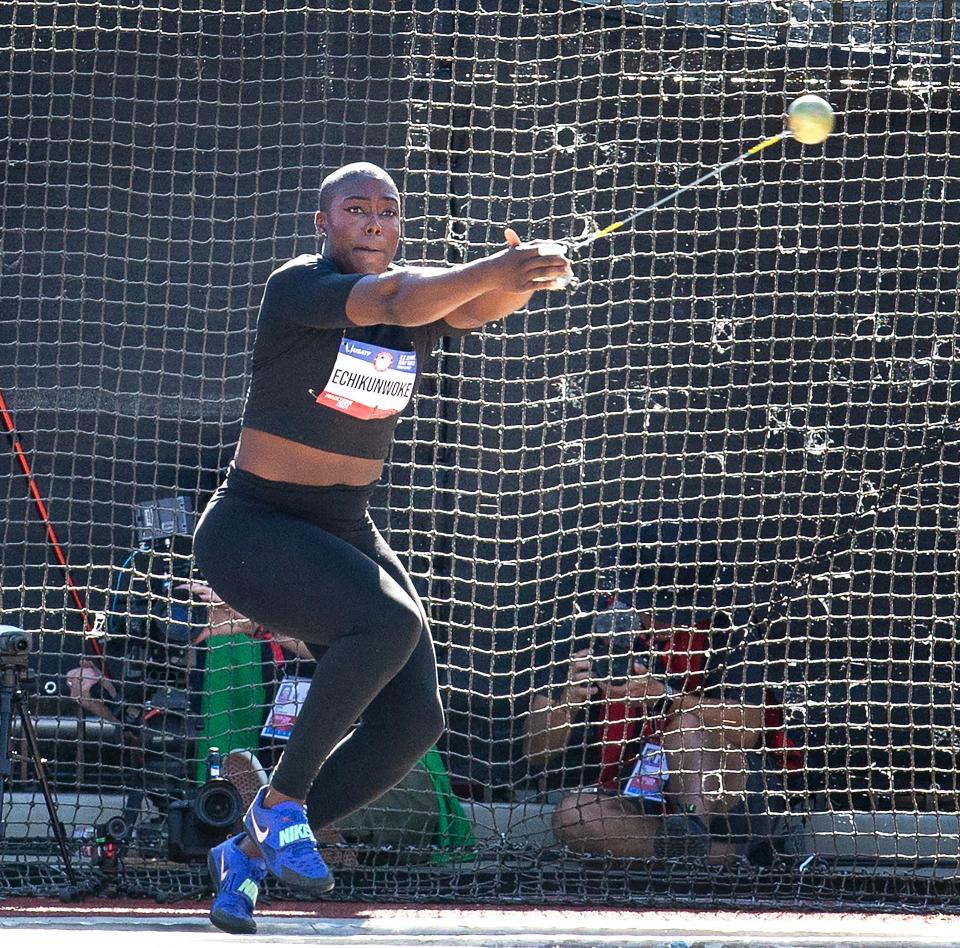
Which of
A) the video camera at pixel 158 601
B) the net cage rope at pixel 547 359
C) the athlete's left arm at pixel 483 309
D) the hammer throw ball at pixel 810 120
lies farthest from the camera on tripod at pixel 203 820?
the hammer throw ball at pixel 810 120

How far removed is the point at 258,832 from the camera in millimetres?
3148

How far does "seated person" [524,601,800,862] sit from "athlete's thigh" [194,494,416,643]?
2483mm

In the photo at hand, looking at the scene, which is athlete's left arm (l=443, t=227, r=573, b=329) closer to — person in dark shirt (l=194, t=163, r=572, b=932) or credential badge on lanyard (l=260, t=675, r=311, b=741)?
person in dark shirt (l=194, t=163, r=572, b=932)

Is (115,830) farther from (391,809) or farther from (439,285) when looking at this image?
(439,285)

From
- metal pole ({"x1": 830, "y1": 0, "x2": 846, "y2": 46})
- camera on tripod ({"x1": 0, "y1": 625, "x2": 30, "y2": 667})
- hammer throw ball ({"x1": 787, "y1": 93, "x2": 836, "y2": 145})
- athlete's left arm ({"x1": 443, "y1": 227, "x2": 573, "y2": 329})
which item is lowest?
camera on tripod ({"x1": 0, "y1": 625, "x2": 30, "y2": 667})

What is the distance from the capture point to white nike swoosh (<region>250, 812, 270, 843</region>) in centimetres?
313

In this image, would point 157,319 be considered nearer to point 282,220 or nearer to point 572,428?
point 282,220

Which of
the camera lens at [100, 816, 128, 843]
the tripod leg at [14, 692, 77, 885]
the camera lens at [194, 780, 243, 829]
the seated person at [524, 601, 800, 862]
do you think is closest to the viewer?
the tripod leg at [14, 692, 77, 885]

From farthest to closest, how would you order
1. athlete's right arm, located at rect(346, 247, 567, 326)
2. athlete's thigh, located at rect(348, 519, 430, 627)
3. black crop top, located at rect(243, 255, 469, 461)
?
athlete's thigh, located at rect(348, 519, 430, 627), black crop top, located at rect(243, 255, 469, 461), athlete's right arm, located at rect(346, 247, 567, 326)

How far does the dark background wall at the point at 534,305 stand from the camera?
19.8 ft

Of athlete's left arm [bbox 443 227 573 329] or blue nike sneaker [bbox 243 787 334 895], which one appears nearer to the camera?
blue nike sneaker [bbox 243 787 334 895]

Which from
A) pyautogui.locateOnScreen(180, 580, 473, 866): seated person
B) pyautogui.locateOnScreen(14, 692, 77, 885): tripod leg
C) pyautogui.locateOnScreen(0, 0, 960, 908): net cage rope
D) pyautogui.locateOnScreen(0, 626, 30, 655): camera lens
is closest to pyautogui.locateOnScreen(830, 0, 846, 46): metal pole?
pyautogui.locateOnScreen(0, 0, 960, 908): net cage rope

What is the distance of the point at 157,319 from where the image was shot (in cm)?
647

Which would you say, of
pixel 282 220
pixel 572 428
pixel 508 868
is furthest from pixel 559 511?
pixel 282 220
